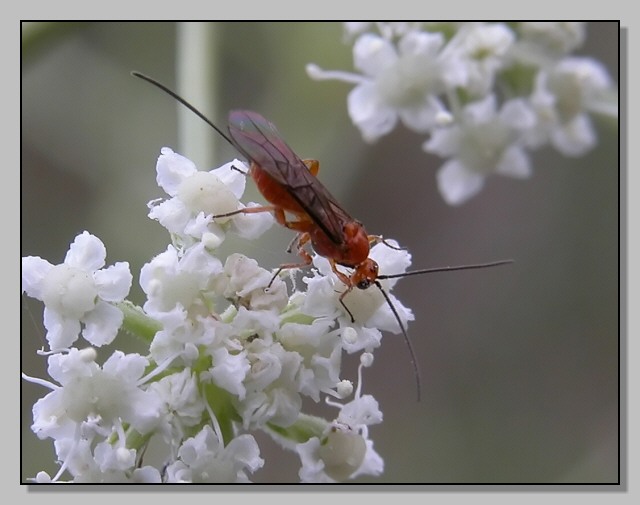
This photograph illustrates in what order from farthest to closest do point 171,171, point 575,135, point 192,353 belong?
point 575,135 → point 171,171 → point 192,353

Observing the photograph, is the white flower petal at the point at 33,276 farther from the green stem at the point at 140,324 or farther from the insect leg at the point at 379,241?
the insect leg at the point at 379,241

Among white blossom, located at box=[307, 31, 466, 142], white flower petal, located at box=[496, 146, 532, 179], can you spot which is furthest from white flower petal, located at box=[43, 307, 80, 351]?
white flower petal, located at box=[496, 146, 532, 179]

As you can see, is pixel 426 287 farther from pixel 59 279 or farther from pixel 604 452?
pixel 59 279

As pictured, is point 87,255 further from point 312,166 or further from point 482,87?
point 482,87

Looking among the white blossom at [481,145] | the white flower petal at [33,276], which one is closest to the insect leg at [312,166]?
the white blossom at [481,145]

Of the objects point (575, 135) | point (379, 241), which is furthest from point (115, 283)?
point (575, 135)
